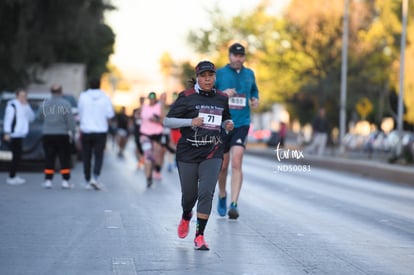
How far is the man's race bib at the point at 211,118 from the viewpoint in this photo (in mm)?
9430

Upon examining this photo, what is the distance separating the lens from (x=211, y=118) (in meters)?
9.47

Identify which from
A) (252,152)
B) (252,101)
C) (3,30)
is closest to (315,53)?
(252,152)

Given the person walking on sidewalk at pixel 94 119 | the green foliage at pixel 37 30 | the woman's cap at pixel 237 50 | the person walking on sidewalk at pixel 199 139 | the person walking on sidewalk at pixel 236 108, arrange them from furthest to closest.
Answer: the green foliage at pixel 37 30 < the person walking on sidewalk at pixel 94 119 < the woman's cap at pixel 237 50 < the person walking on sidewalk at pixel 236 108 < the person walking on sidewalk at pixel 199 139

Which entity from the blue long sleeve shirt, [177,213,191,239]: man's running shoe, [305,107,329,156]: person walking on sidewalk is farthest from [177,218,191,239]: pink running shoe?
[305,107,329,156]: person walking on sidewalk

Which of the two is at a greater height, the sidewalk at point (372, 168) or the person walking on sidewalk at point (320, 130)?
the person walking on sidewalk at point (320, 130)

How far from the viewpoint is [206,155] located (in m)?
9.43

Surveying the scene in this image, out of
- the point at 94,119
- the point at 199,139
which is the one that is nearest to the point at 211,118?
the point at 199,139

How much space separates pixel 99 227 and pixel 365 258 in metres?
3.24

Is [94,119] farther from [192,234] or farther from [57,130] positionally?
[192,234]

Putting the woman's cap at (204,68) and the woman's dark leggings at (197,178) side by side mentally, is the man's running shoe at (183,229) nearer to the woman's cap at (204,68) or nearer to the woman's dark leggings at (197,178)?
the woman's dark leggings at (197,178)

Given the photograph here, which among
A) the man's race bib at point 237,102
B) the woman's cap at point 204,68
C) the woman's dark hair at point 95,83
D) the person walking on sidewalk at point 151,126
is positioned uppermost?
the woman's dark hair at point 95,83

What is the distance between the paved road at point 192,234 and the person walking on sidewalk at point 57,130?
55 cm

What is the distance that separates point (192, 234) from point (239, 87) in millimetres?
2588

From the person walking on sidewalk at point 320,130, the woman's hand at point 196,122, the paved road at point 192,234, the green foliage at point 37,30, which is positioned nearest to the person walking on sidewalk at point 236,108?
the paved road at point 192,234
